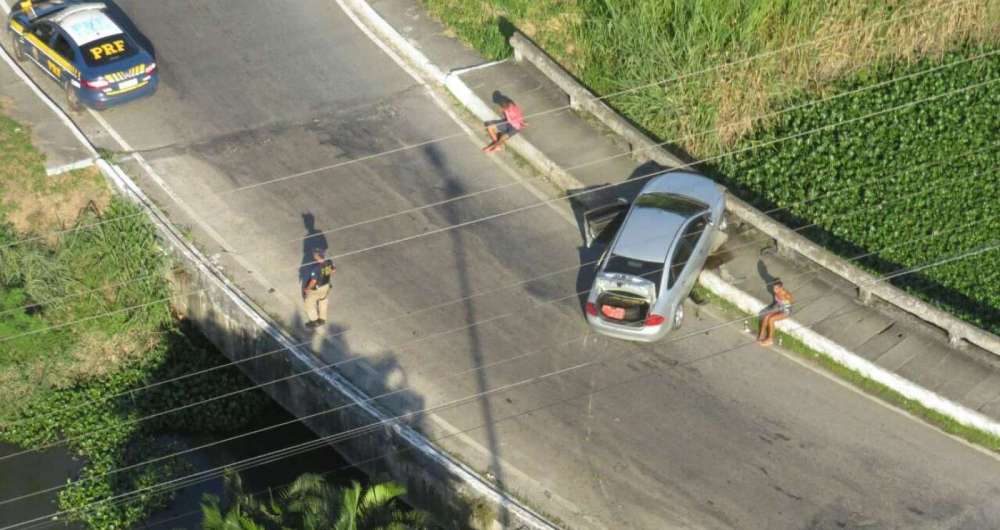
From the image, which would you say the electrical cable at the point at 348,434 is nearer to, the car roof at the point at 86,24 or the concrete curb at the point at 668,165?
the concrete curb at the point at 668,165

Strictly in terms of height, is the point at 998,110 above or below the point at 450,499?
above

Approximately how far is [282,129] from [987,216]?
1383 cm

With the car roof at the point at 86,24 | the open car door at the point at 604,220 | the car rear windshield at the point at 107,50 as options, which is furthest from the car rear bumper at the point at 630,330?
the car roof at the point at 86,24

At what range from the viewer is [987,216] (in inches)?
952

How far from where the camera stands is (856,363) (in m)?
21.7

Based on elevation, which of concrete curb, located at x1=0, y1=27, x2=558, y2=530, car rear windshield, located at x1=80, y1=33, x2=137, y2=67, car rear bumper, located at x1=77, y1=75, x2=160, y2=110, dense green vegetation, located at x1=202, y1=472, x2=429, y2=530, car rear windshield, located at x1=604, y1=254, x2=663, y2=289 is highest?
car rear windshield, located at x1=80, y1=33, x2=137, y2=67

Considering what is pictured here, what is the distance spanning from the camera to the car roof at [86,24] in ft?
88.2

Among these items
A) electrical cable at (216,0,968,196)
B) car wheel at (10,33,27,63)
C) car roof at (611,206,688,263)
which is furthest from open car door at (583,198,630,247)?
car wheel at (10,33,27,63)

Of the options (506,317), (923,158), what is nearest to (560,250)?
Answer: (506,317)

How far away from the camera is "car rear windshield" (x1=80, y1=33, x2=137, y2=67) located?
2658cm

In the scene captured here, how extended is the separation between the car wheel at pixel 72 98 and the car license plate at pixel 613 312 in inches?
488

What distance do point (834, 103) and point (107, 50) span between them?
1480 centimetres

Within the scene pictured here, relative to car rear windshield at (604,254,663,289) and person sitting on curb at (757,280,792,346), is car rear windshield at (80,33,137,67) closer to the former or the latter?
car rear windshield at (604,254,663,289)

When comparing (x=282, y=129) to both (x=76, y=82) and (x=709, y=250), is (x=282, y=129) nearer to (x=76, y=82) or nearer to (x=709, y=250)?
(x=76, y=82)
